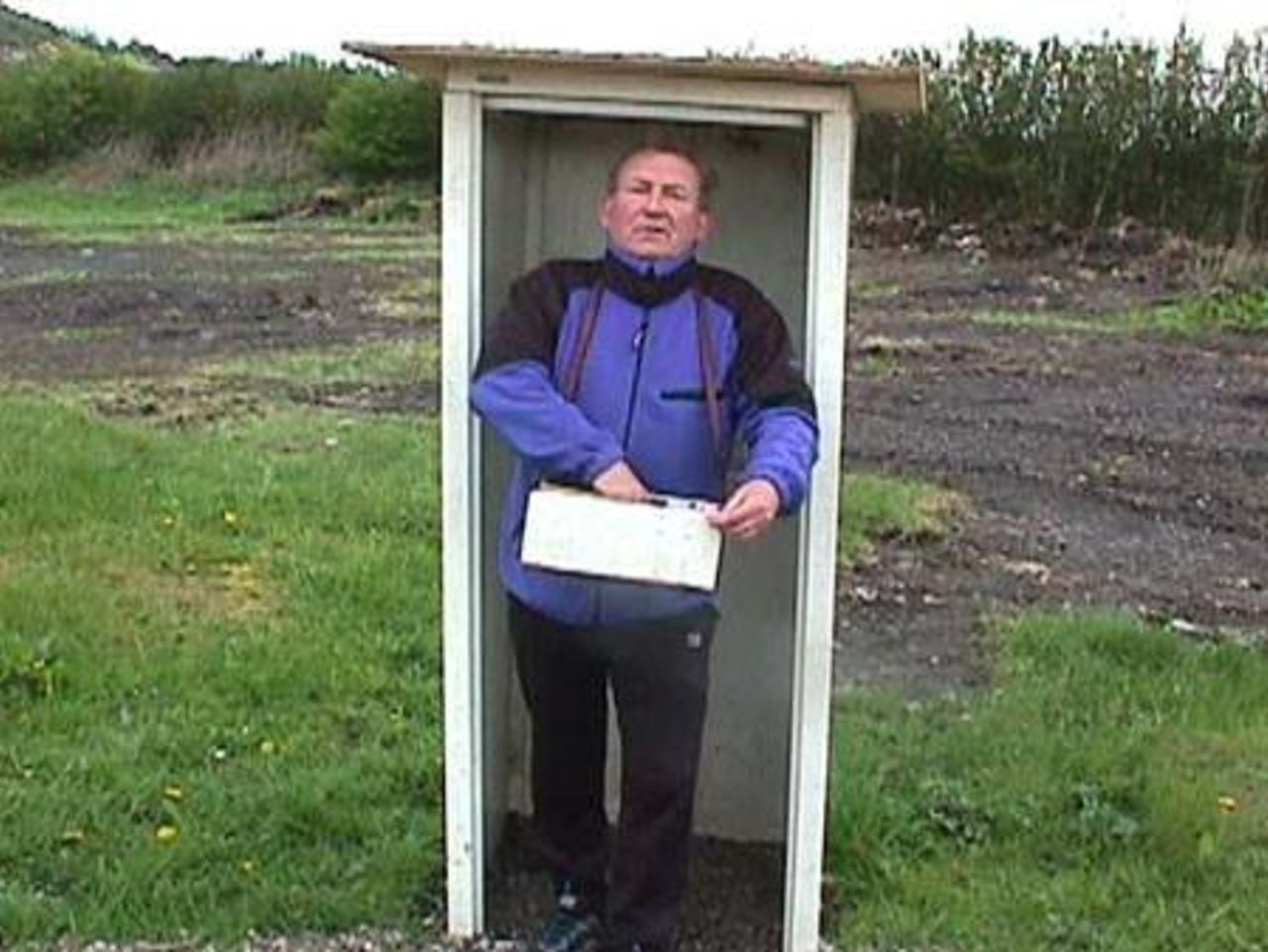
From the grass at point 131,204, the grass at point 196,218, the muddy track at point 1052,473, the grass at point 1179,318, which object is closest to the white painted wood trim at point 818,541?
the muddy track at point 1052,473

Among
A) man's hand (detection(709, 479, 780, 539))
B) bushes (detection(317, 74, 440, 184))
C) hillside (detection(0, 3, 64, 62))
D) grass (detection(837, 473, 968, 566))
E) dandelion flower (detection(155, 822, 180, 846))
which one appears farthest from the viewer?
hillside (detection(0, 3, 64, 62))

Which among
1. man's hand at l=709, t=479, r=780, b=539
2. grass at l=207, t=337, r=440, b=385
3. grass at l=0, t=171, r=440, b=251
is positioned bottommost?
grass at l=207, t=337, r=440, b=385

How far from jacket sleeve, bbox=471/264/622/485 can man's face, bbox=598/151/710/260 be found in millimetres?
156

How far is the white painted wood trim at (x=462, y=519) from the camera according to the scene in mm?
4215

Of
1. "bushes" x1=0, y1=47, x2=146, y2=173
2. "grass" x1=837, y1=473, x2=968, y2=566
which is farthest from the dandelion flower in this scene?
"bushes" x1=0, y1=47, x2=146, y2=173

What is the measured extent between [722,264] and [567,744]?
1056mm

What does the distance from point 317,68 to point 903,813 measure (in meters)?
24.1

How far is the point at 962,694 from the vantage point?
6.14 metres

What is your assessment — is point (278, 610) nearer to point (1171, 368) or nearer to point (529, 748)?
point (529, 748)

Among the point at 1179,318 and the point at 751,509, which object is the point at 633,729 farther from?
the point at 1179,318

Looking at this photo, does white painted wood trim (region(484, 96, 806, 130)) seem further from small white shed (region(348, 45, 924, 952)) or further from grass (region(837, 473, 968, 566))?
grass (region(837, 473, 968, 566))

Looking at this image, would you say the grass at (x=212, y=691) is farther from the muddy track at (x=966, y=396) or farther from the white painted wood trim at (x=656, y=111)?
the white painted wood trim at (x=656, y=111)

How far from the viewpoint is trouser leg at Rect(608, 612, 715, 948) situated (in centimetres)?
412

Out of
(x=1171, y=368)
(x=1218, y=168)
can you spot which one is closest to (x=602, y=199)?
(x=1171, y=368)
